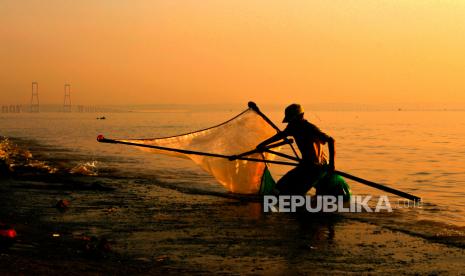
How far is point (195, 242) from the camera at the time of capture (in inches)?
331

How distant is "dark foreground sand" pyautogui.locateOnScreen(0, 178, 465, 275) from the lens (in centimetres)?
698

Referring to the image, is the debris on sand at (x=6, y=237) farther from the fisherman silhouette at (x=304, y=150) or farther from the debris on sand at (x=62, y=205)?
the fisherman silhouette at (x=304, y=150)

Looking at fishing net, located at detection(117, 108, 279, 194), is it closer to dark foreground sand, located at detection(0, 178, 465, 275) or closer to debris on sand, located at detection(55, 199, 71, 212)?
dark foreground sand, located at detection(0, 178, 465, 275)

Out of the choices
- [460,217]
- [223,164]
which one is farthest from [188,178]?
[460,217]

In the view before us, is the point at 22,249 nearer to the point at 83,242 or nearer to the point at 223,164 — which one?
the point at 83,242

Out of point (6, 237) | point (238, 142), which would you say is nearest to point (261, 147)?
point (238, 142)

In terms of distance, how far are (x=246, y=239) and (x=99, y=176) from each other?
33.1 feet

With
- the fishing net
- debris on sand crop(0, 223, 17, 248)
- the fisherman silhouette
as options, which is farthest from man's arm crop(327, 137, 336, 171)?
debris on sand crop(0, 223, 17, 248)

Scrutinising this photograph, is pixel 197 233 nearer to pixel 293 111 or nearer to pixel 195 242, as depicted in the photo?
pixel 195 242

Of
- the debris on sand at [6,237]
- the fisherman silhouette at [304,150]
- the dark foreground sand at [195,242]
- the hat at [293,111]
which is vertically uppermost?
the hat at [293,111]

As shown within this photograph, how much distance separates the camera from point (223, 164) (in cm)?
1325

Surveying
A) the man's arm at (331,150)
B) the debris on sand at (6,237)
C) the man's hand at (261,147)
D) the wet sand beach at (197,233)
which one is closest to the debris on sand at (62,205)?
the wet sand beach at (197,233)

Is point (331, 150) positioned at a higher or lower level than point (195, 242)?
higher

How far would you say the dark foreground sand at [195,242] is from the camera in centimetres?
698
